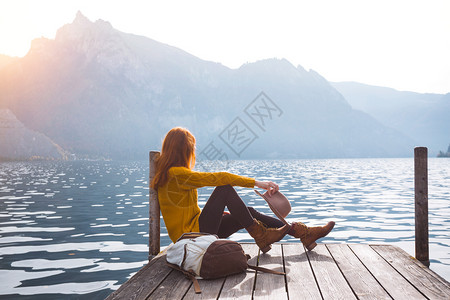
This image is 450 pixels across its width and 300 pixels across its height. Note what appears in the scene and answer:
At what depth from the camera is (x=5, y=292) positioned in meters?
6.10

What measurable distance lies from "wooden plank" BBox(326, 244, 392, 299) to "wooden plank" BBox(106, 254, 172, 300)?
227 centimetres

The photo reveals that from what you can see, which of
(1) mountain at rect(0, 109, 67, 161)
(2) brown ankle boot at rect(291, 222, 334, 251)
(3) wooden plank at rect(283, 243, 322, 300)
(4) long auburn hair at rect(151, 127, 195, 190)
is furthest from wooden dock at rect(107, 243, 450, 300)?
(1) mountain at rect(0, 109, 67, 161)

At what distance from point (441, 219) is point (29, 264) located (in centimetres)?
1362

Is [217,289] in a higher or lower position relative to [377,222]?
higher

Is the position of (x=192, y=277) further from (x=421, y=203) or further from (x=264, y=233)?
(x=421, y=203)

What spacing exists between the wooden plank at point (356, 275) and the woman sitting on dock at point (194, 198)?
0.94 meters

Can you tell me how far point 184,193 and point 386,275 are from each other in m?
2.78

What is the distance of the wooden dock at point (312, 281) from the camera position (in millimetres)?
3912

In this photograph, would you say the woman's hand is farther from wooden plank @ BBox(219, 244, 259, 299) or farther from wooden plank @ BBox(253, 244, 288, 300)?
wooden plank @ BBox(219, 244, 259, 299)

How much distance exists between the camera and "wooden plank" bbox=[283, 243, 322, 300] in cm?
395

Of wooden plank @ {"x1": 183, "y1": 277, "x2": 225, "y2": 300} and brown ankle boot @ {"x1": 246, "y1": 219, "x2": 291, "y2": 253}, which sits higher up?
brown ankle boot @ {"x1": 246, "y1": 219, "x2": 291, "y2": 253}

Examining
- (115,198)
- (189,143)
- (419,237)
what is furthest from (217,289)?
(115,198)

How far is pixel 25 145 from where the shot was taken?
178125 mm

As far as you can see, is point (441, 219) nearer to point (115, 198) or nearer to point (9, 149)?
point (115, 198)
